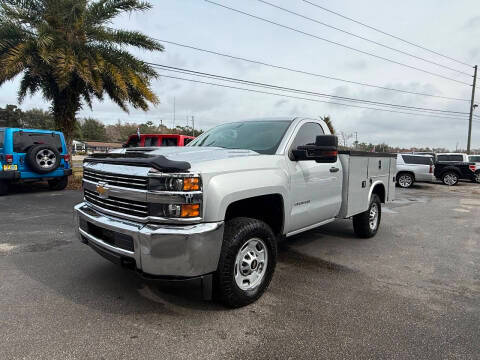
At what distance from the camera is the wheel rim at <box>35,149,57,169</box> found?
895 centimetres

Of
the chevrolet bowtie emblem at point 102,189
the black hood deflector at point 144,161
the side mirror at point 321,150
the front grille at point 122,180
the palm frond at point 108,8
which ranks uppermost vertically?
the palm frond at point 108,8

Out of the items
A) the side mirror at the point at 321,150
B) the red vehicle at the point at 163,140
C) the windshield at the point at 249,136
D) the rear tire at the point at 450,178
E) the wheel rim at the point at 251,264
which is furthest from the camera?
the rear tire at the point at 450,178

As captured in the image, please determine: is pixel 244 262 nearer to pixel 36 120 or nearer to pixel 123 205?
pixel 123 205

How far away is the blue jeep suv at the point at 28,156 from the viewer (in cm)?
855

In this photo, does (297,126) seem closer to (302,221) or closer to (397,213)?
(302,221)

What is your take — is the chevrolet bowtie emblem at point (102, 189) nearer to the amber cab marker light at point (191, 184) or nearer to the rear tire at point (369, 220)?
the amber cab marker light at point (191, 184)

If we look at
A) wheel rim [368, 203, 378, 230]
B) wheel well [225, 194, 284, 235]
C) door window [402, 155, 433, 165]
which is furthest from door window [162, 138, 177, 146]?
door window [402, 155, 433, 165]

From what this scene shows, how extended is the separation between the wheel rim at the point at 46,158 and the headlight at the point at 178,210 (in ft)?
26.3

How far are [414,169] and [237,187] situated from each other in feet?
49.8

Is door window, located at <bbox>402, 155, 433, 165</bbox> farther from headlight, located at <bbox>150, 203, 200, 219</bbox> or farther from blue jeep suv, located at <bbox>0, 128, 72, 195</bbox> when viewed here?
headlight, located at <bbox>150, 203, 200, 219</bbox>

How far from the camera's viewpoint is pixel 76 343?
244 centimetres

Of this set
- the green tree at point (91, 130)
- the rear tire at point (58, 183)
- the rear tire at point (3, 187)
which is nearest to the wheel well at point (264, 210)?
the rear tire at point (3, 187)

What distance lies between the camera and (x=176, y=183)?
2.52 meters

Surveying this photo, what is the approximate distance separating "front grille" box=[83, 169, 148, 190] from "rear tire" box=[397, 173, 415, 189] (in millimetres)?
15637
